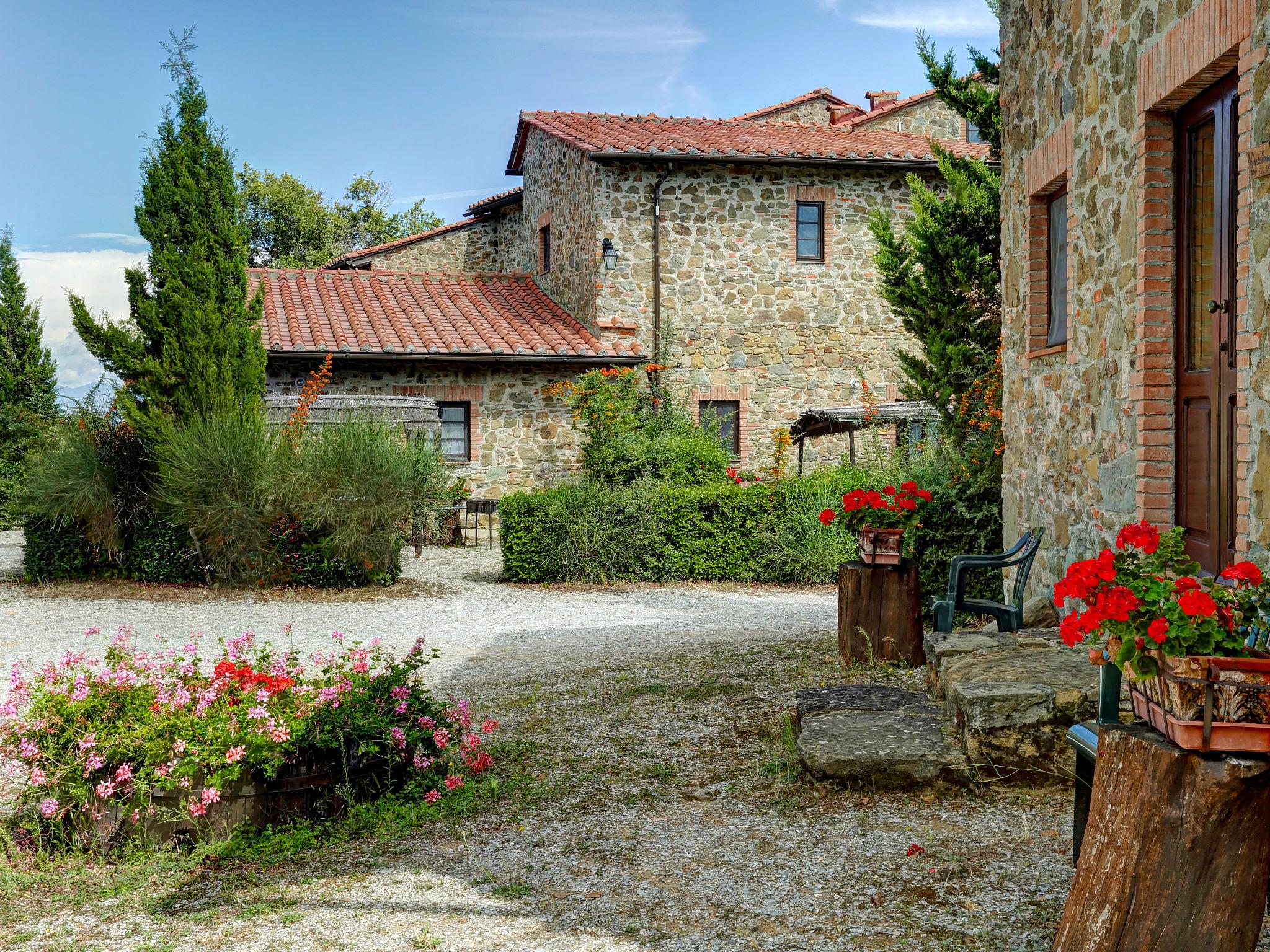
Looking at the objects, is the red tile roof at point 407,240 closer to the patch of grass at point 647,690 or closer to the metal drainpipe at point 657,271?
the metal drainpipe at point 657,271

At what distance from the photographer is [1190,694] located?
2340 millimetres

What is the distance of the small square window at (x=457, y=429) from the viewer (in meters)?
16.2

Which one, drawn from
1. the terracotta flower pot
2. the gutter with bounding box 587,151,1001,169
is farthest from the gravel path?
the gutter with bounding box 587,151,1001,169

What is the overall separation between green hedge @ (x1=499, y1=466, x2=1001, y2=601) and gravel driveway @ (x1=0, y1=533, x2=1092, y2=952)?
5.71 metres

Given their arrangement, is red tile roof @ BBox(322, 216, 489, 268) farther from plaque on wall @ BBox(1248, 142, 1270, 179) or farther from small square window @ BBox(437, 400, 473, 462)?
plaque on wall @ BBox(1248, 142, 1270, 179)

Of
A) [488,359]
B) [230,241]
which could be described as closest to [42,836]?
[230,241]

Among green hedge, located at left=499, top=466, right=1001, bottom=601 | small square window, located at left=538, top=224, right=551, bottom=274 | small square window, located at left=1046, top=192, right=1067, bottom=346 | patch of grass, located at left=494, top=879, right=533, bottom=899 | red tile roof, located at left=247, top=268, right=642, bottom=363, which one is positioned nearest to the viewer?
patch of grass, located at left=494, top=879, right=533, bottom=899

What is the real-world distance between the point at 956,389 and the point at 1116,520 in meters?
5.46

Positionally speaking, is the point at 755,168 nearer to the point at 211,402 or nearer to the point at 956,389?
the point at 956,389

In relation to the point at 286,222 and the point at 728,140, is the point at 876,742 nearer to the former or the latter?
the point at 728,140

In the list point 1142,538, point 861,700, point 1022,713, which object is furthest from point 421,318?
point 1142,538

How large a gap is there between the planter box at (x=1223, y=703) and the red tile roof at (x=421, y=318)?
44.3 feet

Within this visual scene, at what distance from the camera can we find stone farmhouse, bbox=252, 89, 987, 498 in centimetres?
1602

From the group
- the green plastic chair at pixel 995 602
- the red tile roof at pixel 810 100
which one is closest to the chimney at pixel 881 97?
the red tile roof at pixel 810 100
